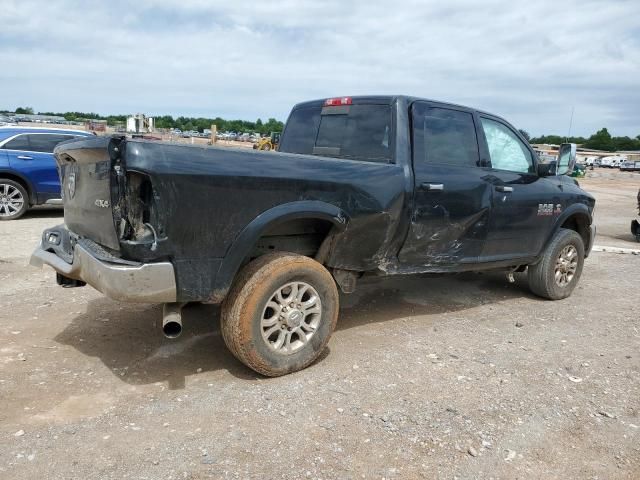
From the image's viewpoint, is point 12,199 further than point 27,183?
No

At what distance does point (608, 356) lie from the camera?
4.32m

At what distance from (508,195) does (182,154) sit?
3197mm

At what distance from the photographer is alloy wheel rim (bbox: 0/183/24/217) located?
959 cm

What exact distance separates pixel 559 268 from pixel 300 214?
362cm

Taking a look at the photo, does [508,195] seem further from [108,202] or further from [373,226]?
[108,202]

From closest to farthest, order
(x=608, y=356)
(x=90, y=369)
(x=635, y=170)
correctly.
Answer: (x=90, y=369), (x=608, y=356), (x=635, y=170)

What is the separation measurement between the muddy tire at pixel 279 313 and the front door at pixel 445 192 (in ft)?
3.14

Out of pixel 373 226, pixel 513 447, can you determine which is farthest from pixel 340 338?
pixel 513 447

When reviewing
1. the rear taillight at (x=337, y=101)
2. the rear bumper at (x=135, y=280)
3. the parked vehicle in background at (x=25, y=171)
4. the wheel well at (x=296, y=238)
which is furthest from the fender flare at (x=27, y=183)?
the wheel well at (x=296, y=238)

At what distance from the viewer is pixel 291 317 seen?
11.9 ft

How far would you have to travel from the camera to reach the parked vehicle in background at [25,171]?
9617mm

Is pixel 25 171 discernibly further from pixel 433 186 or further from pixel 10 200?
pixel 433 186

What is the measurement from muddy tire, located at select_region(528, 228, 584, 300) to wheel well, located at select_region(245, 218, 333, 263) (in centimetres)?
290

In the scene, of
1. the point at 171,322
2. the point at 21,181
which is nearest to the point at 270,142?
the point at 21,181
